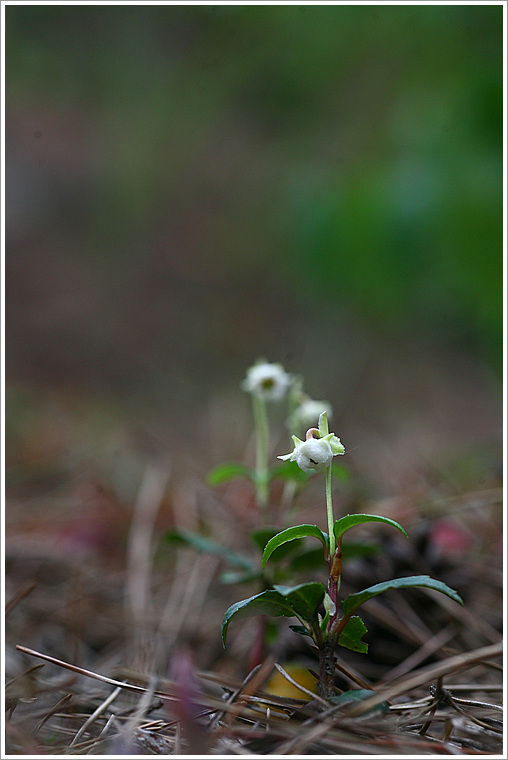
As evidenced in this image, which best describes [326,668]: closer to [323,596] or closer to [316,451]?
[323,596]

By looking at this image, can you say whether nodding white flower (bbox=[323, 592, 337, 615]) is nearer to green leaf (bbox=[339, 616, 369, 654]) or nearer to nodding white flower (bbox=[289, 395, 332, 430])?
green leaf (bbox=[339, 616, 369, 654])

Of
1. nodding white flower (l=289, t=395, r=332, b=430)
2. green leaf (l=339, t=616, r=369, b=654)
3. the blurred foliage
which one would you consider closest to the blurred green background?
the blurred foliage

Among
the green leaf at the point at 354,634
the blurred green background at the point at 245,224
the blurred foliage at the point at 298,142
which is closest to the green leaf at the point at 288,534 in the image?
the green leaf at the point at 354,634

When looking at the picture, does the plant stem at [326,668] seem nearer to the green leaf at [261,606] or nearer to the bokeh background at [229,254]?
the green leaf at [261,606]

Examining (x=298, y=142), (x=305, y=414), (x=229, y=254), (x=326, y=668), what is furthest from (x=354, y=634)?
(x=298, y=142)

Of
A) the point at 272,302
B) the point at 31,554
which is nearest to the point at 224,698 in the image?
the point at 31,554

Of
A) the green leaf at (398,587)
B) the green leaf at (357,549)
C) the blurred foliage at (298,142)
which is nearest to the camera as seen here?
the green leaf at (398,587)
